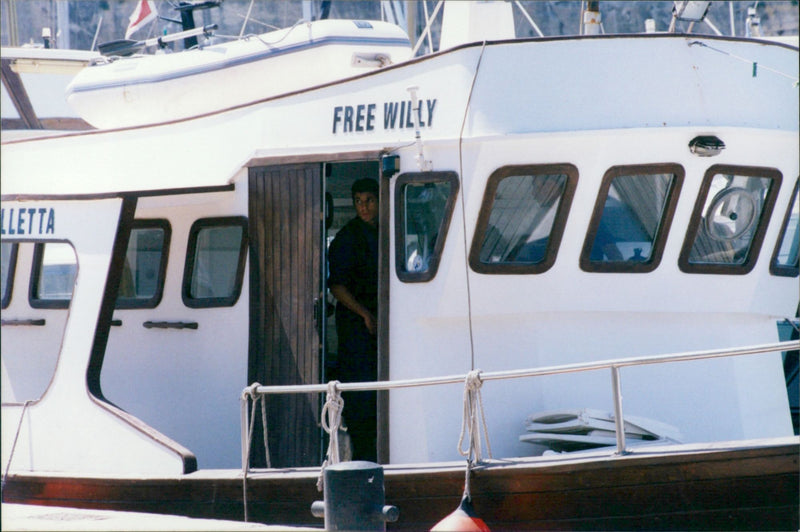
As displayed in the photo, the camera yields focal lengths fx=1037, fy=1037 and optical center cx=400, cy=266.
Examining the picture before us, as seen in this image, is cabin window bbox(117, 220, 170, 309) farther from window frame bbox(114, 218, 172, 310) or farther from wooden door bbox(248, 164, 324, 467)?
wooden door bbox(248, 164, 324, 467)

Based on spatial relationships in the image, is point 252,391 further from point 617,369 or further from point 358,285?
point 617,369

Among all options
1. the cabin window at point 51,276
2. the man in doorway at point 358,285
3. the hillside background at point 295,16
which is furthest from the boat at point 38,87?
the hillside background at point 295,16

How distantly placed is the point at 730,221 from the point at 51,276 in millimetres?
5388

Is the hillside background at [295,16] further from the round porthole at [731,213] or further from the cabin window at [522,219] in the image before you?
the round porthole at [731,213]

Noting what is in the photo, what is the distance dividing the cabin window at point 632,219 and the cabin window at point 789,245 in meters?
0.82

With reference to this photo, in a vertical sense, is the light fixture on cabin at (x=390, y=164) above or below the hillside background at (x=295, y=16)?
below

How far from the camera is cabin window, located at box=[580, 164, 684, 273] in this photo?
20.3 ft

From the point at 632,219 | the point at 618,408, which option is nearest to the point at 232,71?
the point at 632,219

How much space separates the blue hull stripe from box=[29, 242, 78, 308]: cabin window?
1.48 meters

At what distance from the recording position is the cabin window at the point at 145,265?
26.9ft

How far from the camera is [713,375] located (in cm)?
641

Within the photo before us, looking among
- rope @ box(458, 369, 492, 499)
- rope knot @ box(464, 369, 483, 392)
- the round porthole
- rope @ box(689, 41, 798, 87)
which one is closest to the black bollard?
rope @ box(458, 369, 492, 499)

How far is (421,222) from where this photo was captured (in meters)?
6.53

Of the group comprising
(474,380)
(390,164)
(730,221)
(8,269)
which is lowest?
(474,380)
